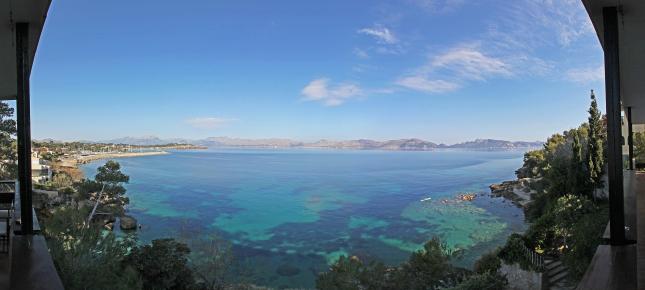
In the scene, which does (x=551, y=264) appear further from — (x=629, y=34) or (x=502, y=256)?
(x=629, y=34)

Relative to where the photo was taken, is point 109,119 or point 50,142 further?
point 109,119

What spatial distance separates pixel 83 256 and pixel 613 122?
692 cm

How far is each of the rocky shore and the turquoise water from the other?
0.81m

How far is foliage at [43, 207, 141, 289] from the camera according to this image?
470 centimetres

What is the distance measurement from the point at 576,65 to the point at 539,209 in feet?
72.2

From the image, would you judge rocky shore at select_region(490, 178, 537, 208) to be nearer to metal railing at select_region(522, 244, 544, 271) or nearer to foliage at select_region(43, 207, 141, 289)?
metal railing at select_region(522, 244, 544, 271)

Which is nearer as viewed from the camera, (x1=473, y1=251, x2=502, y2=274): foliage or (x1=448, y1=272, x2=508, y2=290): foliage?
(x1=448, y1=272, x2=508, y2=290): foliage

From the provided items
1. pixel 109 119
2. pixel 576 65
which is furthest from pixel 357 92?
pixel 109 119

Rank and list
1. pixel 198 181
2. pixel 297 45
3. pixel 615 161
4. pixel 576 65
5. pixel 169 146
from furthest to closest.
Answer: pixel 169 146 < pixel 198 181 < pixel 297 45 < pixel 576 65 < pixel 615 161

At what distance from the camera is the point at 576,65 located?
3155 centimetres

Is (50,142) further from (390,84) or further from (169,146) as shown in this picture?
(390,84)

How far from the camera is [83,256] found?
18.5 ft

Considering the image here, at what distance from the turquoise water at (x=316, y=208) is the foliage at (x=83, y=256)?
14114mm

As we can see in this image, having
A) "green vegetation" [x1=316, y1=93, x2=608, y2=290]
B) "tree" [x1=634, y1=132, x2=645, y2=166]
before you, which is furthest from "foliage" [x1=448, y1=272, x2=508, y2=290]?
"tree" [x1=634, y1=132, x2=645, y2=166]
